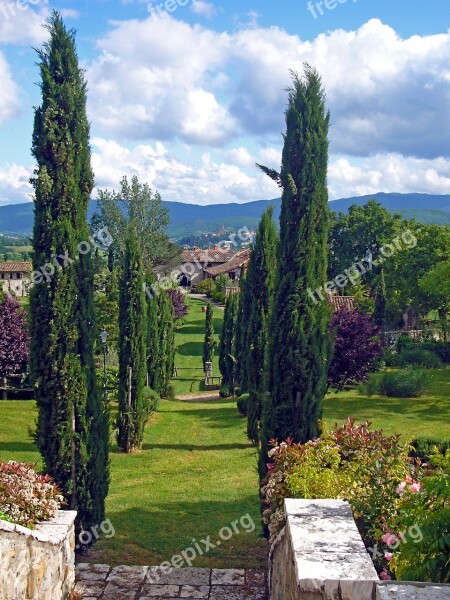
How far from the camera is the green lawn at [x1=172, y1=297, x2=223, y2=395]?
30.5m

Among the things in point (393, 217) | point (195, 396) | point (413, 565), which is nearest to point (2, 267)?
point (393, 217)

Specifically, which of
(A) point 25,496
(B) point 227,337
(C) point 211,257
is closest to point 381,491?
(A) point 25,496

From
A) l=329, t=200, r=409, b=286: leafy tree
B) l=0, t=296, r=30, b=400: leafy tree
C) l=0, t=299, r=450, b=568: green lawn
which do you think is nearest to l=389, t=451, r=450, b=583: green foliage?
l=0, t=299, r=450, b=568: green lawn

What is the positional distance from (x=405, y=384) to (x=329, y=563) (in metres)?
17.6

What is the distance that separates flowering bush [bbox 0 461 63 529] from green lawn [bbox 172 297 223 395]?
71.2 feet

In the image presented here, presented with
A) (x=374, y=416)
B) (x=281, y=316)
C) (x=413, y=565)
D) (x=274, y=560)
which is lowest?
(x=374, y=416)

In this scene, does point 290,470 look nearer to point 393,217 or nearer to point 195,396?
point 195,396

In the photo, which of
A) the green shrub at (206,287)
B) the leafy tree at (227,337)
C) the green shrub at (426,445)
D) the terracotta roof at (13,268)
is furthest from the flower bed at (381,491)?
the terracotta roof at (13,268)

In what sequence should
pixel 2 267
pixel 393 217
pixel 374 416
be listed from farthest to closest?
pixel 2 267
pixel 393 217
pixel 374 416

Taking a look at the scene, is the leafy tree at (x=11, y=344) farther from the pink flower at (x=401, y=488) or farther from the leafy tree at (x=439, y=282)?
the pink flower at (x=401, y=488)

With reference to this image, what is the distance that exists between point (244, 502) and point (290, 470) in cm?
522

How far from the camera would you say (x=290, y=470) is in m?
6.03

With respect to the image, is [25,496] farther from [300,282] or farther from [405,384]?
[405,384]

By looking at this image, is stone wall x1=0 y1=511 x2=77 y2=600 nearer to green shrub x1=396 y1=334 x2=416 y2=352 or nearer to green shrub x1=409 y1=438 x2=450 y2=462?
green shrub x1=409 y1=438 x2=450 y2=462
